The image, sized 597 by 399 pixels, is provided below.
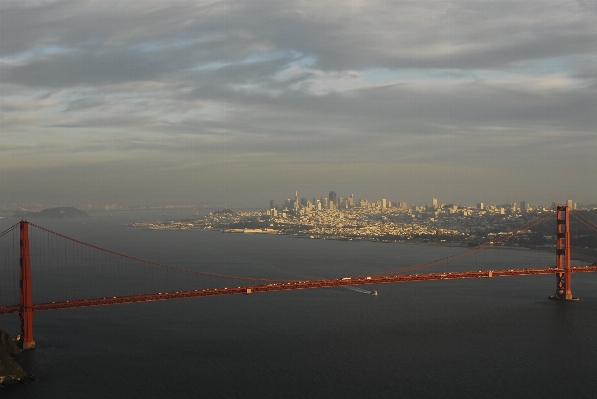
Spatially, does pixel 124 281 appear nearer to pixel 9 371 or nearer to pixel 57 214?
pixel 9 371

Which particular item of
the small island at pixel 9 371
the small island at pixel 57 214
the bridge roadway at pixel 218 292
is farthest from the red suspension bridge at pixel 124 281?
the small island at pixel 57 214

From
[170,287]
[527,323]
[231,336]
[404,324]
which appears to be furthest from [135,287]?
[527,323]

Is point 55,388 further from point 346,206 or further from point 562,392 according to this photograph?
point 346,206

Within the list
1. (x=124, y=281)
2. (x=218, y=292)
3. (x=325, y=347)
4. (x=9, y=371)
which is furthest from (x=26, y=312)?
(x=124, y=281)

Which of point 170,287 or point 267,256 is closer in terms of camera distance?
point 170,287

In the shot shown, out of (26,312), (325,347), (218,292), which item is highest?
(218,292)

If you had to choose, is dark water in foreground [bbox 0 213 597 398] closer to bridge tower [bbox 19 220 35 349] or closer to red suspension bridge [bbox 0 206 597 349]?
bridge tower [bbox 19 220 35 349]

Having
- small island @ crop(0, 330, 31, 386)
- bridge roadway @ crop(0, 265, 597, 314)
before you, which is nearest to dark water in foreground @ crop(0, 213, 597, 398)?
small island @ crop(0, 330, 31, 386)

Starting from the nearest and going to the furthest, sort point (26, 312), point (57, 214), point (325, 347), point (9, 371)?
point (9, 371) < point (26, 312) < point (325, 347) < point (57, 214)
